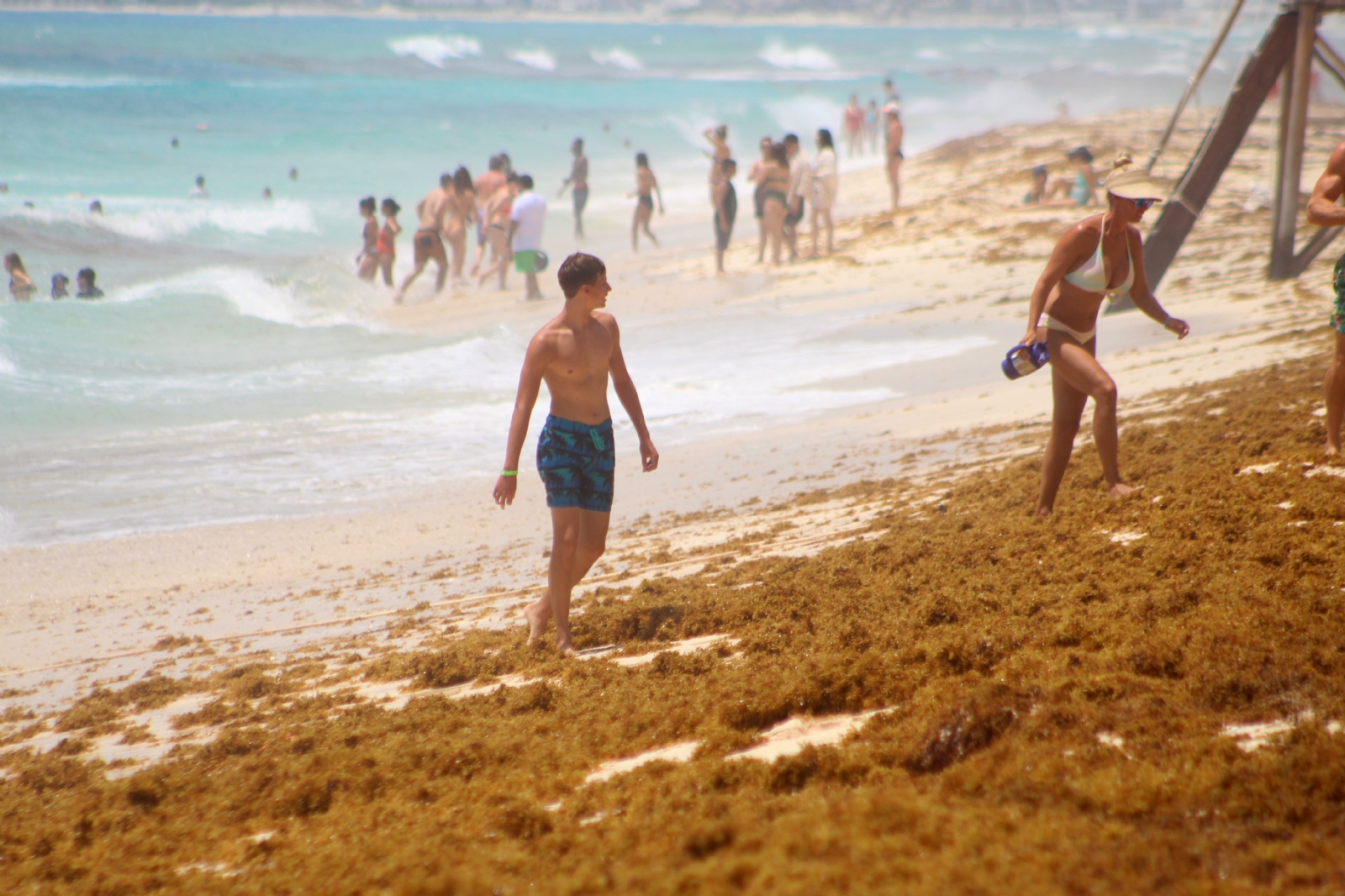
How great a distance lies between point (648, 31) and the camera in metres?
87.2

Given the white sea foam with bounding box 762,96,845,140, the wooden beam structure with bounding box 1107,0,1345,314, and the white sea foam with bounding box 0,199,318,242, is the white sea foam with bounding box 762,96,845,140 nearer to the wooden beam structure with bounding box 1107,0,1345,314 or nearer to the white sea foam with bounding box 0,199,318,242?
the white sea foam with bounding box 0,199,318,242

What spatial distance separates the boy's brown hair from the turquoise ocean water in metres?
3.90

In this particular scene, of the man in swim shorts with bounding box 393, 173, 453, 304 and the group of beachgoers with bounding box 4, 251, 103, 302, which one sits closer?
the group of beachgoers with bounding box 4, 251, 103, 302

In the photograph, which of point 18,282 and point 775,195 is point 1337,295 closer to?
point 775,195

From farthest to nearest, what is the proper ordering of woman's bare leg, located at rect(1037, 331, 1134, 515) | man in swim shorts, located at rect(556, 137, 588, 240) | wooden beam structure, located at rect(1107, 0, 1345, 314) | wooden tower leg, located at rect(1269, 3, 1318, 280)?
man in swim shorts, located at rect(556, 137, 588, 240) → wooden tower leg, located at rect(1269, 3, 1318, 280) → wooden beam structure, located at rect(1107, 0, 1345, 314) → woman's bare leg, located at rect(1037, 331, 1134, 515)

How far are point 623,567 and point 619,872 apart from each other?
3.11 metres

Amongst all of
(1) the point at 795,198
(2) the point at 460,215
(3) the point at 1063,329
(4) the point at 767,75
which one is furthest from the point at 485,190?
(4) the point at 767,75

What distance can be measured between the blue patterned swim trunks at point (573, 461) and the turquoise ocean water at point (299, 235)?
12.0 feet

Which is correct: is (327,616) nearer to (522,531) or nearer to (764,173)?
(522,531)

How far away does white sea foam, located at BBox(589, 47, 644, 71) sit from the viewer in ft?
225

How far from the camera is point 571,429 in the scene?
4176mm

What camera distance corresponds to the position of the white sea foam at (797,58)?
7762 cm

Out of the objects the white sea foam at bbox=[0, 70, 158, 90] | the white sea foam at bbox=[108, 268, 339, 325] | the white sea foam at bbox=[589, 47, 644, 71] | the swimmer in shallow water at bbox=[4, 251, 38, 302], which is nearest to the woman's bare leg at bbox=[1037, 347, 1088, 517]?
the white sea foam at bbox=[108, 268, 339, 325]

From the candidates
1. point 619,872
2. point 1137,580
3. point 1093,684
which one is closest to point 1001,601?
point 1137,580
